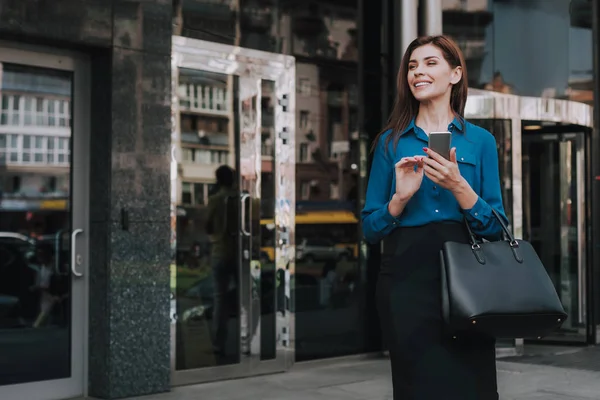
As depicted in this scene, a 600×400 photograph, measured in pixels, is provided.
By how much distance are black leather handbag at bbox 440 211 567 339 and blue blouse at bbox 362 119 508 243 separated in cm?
11

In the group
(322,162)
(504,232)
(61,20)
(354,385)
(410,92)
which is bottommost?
(354,385)

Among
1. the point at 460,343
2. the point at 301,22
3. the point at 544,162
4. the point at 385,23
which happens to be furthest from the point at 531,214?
the point at 460,343

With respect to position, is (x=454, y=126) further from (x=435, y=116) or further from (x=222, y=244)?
(x=222, y=244)

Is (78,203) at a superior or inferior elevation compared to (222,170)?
inferior

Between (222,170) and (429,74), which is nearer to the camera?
(429,74)

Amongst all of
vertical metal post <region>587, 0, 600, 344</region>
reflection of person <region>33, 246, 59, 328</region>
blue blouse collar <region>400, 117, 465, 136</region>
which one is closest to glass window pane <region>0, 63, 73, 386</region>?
reflection of person <region>33, 246, 59, 328</region>

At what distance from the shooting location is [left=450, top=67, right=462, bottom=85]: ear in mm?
3154

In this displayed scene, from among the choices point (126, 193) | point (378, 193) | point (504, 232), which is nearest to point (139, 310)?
point (126, 193)

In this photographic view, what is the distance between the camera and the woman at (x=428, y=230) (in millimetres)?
3006

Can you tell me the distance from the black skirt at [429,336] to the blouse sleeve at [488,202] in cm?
7

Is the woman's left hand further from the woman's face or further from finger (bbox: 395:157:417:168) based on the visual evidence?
the woman's face

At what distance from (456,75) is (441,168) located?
1.64 feet

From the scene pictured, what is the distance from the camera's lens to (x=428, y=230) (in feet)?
9.94

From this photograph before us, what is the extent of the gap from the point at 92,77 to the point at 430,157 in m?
4.53
